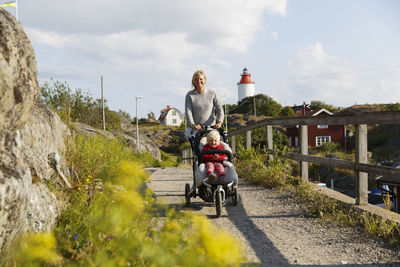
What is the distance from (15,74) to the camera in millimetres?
2324

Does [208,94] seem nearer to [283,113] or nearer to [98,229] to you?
[98,229]

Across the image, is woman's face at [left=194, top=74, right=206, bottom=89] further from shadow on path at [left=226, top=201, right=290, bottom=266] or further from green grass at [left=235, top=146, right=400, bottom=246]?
green grass at [left=235, top=146, right=400, bottom=246]

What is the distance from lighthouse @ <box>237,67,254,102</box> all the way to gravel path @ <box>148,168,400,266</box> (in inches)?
3701

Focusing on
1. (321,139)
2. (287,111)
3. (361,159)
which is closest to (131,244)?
(361,159)

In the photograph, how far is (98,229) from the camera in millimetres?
1890

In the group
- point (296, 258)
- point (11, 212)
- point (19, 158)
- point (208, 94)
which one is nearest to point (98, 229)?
point (11, 212)

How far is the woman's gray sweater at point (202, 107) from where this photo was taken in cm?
583

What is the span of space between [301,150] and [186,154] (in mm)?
11686

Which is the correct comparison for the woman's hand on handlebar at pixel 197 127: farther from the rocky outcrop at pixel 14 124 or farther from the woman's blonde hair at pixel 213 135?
the rocky outcrop at pixel 14 124

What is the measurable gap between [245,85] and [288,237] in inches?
3780

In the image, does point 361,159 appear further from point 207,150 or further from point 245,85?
point 245,85

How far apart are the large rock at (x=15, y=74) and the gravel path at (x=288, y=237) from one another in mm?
1124

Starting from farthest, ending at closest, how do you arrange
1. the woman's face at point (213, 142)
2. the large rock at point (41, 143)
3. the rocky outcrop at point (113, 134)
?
the rocky outcrop at point (113, 134) → the woman's face at point (213, 142) → the large rock at point (41, 143)

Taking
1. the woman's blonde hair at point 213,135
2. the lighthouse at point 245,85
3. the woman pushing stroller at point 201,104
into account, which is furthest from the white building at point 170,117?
the woman's blonde hair at point 213,135
